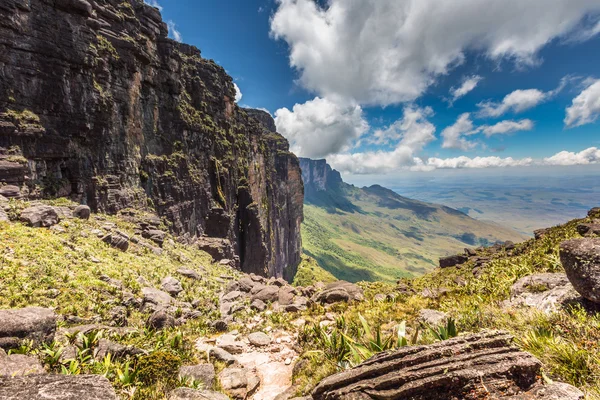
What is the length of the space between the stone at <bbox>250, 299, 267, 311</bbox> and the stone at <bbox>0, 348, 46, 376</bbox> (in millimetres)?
14262

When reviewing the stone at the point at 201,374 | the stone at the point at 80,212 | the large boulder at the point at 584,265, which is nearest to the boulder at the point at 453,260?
the large boulder at the point at 584,265

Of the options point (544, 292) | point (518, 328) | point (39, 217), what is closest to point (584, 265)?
point (518, 328)

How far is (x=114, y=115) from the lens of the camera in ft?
117

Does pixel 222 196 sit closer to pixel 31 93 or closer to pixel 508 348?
pixel 31 93

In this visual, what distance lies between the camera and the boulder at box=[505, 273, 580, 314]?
9.57 m

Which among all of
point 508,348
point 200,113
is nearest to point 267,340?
point 508,348

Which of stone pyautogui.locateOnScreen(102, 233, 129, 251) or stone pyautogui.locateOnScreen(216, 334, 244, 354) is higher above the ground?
stone pyautogui.locateOnScreen(102, 233, 129, 251)

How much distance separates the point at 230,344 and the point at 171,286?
10.1 m

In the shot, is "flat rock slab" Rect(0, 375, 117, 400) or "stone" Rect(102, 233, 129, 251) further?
"stone" Rect(102, 233, 129, 251)

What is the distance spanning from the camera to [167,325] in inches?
581

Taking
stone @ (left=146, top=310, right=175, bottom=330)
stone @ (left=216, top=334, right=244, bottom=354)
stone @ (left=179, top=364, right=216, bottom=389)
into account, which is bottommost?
stone @ (left=216, top=334, right=244, bottom=354)

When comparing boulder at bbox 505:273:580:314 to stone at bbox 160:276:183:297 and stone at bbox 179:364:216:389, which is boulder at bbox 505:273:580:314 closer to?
stone at bbox 179:364:216:389

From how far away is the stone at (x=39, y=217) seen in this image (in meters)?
20.5

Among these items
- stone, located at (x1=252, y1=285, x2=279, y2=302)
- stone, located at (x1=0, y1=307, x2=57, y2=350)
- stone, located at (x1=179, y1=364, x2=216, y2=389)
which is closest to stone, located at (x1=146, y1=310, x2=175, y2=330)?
stone, located at (x1=0, y1=307, x2=57, y2=350)
